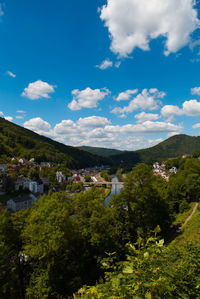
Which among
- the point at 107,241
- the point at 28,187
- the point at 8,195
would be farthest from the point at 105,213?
the point at 28,187

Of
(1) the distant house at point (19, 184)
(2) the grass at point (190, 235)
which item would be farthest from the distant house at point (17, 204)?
(2) the grass at point (190, 235)

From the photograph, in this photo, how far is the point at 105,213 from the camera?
63.8 ft

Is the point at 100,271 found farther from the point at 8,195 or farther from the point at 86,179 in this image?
the point at 86,179

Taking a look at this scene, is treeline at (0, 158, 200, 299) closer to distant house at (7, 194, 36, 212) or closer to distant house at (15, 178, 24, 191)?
distant house at (7, 194, 36, 212)

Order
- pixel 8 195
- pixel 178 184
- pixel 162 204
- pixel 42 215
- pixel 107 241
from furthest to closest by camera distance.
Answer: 1. pixel 8 195
2. pixel 178 184
3. pixel 162 204
4. pixel 107 241
5. pixel 42 215

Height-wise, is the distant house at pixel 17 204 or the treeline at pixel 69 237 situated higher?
the treeline at pixel 69 237

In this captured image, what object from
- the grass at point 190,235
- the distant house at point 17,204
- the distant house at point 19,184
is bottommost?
the distant house at point 17,204

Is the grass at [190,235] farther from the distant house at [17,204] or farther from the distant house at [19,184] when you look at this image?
the distant house at [19,184]

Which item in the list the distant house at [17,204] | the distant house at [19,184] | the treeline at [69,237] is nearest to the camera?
the treeline at [69,237]

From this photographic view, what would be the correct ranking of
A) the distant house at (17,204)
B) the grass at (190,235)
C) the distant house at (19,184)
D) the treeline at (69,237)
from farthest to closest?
the distant house at (19,184)
the distant house at (17,204)
the grass at (190,235)
the treeline at (69,237)

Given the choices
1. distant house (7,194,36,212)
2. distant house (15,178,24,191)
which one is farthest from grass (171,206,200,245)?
distant house (15,178,24,191)

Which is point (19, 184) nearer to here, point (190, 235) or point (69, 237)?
point (69, 237)

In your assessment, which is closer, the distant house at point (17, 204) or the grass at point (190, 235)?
the grass at point (190, 235)

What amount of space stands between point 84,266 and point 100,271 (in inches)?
81.2
